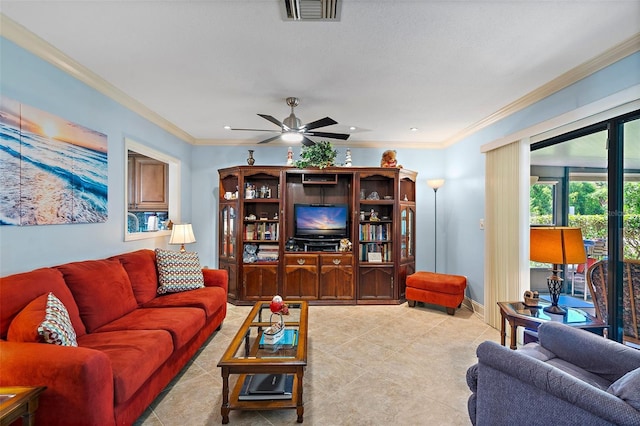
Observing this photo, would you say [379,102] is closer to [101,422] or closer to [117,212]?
[117,212]

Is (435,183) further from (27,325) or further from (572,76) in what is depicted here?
(27,325)

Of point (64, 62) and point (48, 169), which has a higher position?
point (64, 62)

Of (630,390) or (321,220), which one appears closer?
(630,390)

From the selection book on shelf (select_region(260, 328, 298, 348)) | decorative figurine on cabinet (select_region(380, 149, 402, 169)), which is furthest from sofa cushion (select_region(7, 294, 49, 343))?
decorative figurine on cabinet (select_region(380, 149, 402, 169))

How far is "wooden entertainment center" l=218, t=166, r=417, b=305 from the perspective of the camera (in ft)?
14.3

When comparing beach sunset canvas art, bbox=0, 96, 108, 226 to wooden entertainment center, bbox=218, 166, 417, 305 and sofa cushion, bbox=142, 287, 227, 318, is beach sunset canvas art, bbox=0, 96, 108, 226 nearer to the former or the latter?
sofa cushion, bbox=142, 287, 227, 318

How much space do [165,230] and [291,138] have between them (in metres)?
2.40

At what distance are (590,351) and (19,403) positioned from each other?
3022mm

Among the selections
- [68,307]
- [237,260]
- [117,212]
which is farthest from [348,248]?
[68,307]

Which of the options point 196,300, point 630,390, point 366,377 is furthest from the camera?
point 196,300

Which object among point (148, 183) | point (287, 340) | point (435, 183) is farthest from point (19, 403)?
point (435, 183)

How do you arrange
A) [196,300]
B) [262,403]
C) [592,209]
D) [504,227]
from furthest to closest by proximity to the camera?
[504,227] < [196,300] < [592,209] < [262,403]

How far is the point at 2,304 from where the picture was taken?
5.48 ft

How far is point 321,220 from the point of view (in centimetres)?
459
